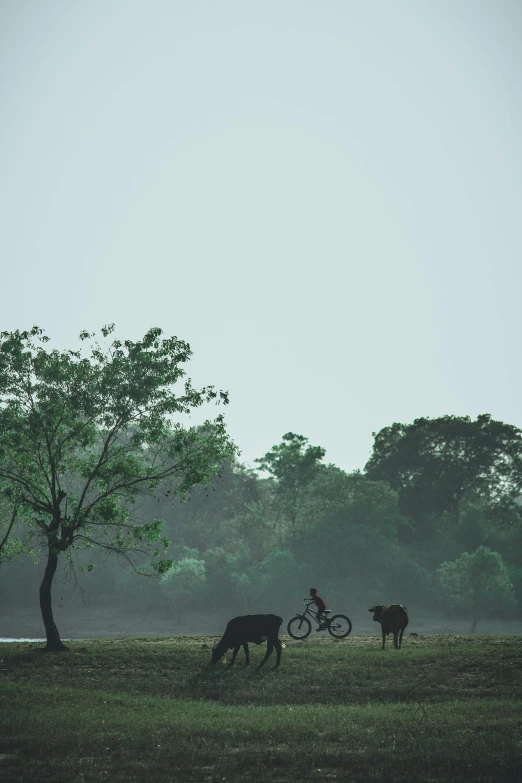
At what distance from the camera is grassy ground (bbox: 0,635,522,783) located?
13.9 metres

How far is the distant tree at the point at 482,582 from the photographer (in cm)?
8088

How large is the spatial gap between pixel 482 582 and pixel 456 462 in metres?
19.9

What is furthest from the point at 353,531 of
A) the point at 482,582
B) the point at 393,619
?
the point at 393,619

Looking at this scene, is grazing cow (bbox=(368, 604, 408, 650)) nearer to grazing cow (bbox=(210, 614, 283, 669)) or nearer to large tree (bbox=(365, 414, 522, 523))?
grazing cow (bbox=(210, 614, 283, 669))

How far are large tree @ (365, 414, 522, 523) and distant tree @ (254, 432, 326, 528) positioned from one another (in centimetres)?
1218

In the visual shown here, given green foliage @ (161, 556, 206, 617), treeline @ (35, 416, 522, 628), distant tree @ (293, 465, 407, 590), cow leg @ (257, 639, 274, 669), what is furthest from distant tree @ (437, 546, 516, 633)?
cow leg @ (257, 639, 274, 669)

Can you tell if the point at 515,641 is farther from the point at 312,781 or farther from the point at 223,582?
the point at 223,582

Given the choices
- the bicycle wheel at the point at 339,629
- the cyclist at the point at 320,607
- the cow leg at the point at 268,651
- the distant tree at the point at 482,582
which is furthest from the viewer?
the distant tree at the point at 482,582

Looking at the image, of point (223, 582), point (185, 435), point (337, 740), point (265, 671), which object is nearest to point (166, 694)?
point (265, 671)

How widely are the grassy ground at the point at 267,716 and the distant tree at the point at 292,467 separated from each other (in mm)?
Answer: 72796

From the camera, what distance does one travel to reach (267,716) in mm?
18266

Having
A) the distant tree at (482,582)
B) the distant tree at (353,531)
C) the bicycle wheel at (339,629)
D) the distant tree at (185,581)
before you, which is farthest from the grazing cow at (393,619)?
the distant tree at (185,581)

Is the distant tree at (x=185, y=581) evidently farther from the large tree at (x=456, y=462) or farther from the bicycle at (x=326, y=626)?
the bicycle at (x=326, y=626)

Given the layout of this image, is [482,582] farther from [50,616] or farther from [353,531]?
[50,616]
